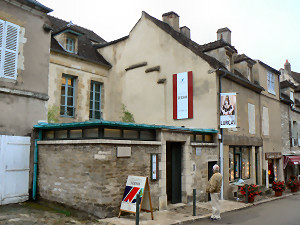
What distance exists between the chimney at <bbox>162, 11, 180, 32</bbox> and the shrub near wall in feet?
30.0

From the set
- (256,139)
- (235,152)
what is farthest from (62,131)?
(256,139)

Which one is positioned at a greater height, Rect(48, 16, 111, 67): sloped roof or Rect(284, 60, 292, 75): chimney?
Rect(284, 60, 292, 75): chimney

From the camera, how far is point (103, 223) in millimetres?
7227

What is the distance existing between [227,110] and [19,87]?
802cm

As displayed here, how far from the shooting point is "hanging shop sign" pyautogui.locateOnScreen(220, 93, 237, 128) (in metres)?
12.1

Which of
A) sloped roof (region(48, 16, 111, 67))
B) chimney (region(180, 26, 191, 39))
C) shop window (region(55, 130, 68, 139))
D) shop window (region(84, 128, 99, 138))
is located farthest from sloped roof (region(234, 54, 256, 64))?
shop window (region(55, 130, 68, 139))

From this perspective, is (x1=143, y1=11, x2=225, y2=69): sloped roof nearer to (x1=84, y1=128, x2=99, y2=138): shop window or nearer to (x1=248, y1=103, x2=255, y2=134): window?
(x1=248, y1=103, x2=255, y2=134): window

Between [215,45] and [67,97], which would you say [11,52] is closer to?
[67,97]

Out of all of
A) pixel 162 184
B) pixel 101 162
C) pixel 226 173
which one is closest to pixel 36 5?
pixel 101 162

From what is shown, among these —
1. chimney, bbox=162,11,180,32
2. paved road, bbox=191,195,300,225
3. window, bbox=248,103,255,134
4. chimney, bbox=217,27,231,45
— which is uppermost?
chimney, bbox=162,11,180,32

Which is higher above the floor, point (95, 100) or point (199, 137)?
point (95, 100)

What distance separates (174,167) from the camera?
10.9m

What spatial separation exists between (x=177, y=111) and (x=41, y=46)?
6453 millimetres

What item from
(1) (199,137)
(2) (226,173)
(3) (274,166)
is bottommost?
(3) (274,166)
